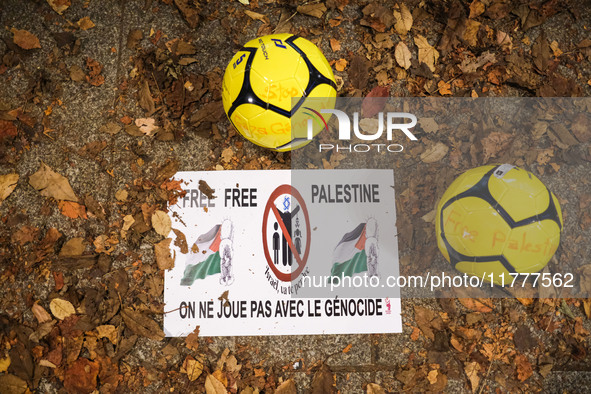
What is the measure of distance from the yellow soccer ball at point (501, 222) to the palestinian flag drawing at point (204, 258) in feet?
5.13

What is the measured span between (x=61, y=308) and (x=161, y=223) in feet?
2.96

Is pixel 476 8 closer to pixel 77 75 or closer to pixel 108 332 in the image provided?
pixel 77 75

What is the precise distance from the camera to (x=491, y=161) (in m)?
3.07

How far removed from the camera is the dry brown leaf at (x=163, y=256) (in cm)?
302

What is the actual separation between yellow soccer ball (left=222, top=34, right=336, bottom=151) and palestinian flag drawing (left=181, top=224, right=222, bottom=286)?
2.85 feet

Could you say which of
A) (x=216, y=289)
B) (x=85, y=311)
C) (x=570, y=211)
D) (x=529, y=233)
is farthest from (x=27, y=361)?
(x=570, y=211)

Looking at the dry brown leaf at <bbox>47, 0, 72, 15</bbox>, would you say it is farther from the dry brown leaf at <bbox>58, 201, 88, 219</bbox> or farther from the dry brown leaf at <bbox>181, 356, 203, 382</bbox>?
the dry brown leaf at <bbox>181, 356, 203, 382</bbox>

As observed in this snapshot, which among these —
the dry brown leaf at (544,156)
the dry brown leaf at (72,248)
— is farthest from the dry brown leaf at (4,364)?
the dry brown leaf at (544,156)

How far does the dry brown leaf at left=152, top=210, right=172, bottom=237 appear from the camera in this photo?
304 centimetres

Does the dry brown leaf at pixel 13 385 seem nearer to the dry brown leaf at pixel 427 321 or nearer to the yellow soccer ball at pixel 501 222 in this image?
the dry brown leaf at pixel 427 321

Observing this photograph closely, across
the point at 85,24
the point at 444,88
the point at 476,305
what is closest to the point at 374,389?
the point at 476,305

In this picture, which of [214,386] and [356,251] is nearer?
Result: [214,386]

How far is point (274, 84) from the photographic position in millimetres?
2428

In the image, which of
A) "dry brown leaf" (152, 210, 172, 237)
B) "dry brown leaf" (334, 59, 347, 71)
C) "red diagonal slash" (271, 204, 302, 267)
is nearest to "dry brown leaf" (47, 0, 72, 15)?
"dry brown leaf" (152, 210, 172, 237)
